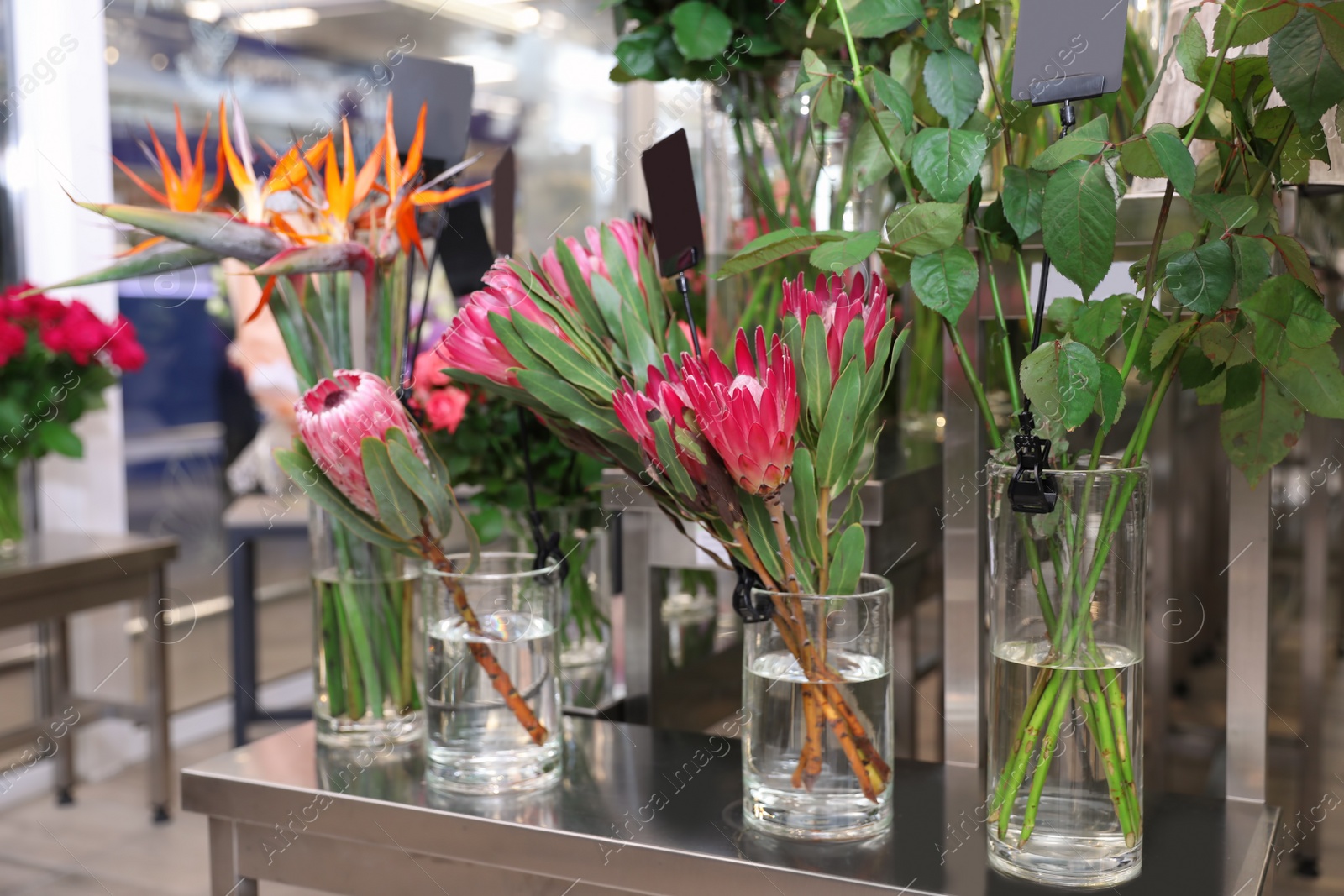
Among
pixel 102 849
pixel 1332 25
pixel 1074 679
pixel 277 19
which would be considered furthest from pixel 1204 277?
pixel 277 19

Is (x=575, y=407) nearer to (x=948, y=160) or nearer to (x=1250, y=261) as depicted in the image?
(x=948, y=160)

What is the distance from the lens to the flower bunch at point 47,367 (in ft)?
7.34

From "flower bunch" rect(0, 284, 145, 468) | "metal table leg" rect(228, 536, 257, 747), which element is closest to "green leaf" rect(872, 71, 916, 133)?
"flower bunch" rect(0, 284, 145, 468)

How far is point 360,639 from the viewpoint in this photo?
0.90 metres

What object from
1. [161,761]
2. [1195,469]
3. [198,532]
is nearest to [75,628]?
[198,532]

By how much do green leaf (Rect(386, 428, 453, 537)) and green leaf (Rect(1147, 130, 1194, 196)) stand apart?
47 centimetres

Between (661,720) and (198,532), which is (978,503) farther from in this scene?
(198,532)

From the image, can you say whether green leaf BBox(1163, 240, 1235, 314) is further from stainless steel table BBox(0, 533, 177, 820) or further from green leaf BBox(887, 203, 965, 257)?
stainless steel table BBox(0, 533, 177, 820)

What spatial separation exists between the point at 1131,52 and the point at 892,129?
38 cm

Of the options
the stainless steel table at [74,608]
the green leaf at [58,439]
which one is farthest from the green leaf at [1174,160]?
the green leaf at [58,439]

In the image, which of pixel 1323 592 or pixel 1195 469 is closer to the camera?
pixel 1323 592

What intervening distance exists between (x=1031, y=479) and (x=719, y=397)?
0.17 metres

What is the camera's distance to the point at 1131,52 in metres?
0.95

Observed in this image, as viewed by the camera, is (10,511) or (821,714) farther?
(10,511)
